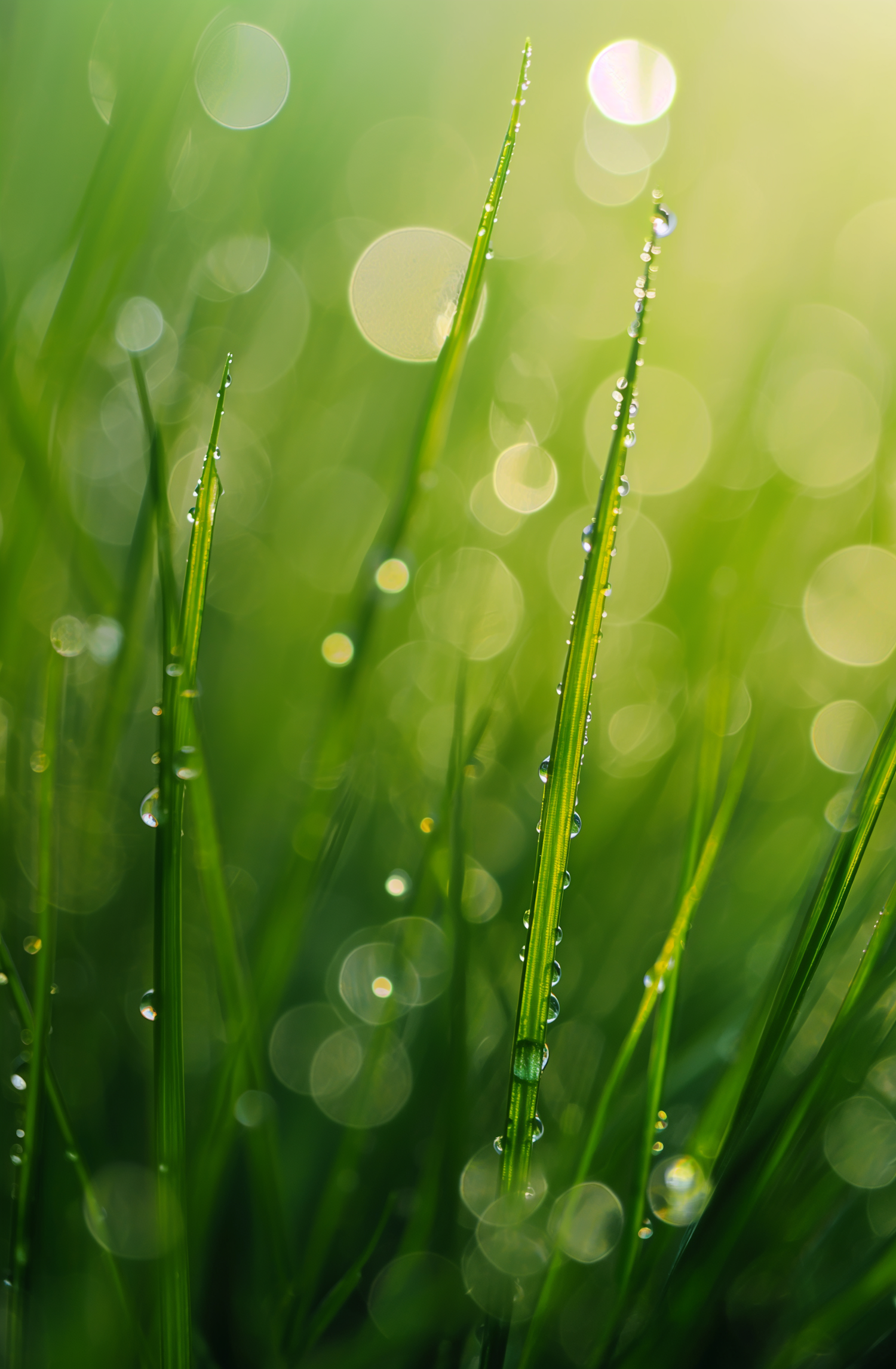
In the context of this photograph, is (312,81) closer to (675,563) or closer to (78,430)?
(78,430)

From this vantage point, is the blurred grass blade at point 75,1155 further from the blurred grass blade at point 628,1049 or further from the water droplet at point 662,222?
the water droplet at point 662,222

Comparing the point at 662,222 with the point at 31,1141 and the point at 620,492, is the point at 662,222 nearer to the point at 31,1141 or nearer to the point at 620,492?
the point at 620,492

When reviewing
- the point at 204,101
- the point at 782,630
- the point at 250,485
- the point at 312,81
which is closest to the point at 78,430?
the point at 250,485

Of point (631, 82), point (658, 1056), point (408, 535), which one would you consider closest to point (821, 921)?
point (658, 1056)

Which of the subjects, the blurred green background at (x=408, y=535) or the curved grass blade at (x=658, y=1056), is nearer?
the curved grass blade at (x=658, y=1056)

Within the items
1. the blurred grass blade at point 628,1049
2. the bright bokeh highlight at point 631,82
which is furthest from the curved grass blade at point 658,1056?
the bright bokeh highlight at point 631,82

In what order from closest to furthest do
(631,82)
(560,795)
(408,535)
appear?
(560,795) → (408,535) → (631,82)

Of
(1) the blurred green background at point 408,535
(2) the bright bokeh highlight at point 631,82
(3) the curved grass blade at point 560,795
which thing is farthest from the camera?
(2) the bright bokeh highlight at point 631,82
